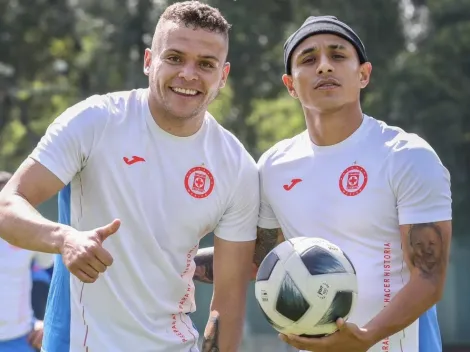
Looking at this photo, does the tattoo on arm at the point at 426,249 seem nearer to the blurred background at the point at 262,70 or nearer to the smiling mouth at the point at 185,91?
the smiling mouth at the point at 185,91

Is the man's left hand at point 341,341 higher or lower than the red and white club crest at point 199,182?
lower

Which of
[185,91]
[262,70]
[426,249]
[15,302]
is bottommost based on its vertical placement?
[15,302]

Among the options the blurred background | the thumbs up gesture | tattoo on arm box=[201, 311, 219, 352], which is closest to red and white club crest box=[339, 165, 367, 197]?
tattoo on arm box=[201, 311, 219, 352]

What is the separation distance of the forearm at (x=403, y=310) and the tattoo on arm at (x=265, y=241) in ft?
2.93

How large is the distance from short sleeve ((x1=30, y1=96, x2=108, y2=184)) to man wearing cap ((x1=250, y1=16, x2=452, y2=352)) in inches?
36.9

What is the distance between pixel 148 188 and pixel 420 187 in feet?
4.10

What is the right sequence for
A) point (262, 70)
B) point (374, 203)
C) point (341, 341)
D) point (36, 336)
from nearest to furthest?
point (341, 341)
point (374, 203)
point (36, 336)
point (262, 70)

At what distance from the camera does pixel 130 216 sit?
475 cm

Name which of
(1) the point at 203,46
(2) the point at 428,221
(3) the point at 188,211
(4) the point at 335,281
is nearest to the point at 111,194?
(3) the point at 188,211

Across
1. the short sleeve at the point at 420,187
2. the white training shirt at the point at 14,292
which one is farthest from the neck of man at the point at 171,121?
the white training shirt at the point at 14,292

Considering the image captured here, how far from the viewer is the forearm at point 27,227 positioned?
4113 mm

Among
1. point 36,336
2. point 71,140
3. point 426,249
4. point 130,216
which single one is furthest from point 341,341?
point 36,336

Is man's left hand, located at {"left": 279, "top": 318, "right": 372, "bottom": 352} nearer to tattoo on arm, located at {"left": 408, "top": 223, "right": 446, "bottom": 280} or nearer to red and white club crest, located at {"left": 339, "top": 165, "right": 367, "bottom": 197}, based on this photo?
tattoo on arm, located at {"left": 408, "top": 223, "right": 446, "bottom": 280}

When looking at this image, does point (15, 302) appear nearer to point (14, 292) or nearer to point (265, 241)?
point (14, 292)
